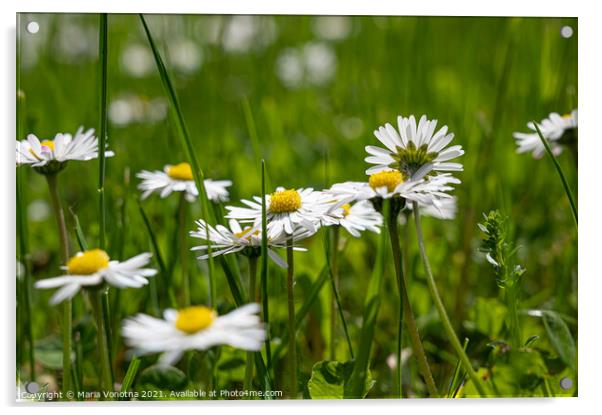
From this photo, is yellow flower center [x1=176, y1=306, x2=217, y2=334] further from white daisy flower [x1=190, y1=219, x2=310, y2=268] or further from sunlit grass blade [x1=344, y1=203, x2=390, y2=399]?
sunlit grass blade [x1=344, y1=203, x2=390, y2=399]

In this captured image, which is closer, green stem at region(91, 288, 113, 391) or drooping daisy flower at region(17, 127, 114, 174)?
green stem at region(91, 288, 113, 391)

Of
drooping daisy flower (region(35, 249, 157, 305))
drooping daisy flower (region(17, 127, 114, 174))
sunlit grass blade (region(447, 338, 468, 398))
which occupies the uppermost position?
drooping daisy flower (region(17, 127, 114, 174))

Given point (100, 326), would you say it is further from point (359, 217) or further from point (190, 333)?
point (359, 217)

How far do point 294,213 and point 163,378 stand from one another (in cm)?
23

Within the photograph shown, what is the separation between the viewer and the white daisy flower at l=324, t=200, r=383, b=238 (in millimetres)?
727

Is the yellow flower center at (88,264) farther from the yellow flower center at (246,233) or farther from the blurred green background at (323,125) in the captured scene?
the blurred green background at (323,125)

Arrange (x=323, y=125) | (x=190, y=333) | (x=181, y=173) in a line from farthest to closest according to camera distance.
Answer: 1. (x=323, y=125)
2. (x=181, y=173)
3. (x=190, y=333)

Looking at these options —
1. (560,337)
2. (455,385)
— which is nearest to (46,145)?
(455,385)

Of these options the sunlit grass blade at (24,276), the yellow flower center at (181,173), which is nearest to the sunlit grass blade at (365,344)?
the yellow flower center at (181,173)

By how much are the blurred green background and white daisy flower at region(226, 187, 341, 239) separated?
0.18 m

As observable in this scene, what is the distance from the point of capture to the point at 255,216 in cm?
72

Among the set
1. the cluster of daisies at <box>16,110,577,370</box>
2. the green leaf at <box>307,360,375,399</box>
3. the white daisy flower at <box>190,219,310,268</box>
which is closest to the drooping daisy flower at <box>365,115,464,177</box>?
the cluster of daisies at <box>16,110,577,370</box>

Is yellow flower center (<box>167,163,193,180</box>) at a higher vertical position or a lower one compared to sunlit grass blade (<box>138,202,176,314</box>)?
higher
